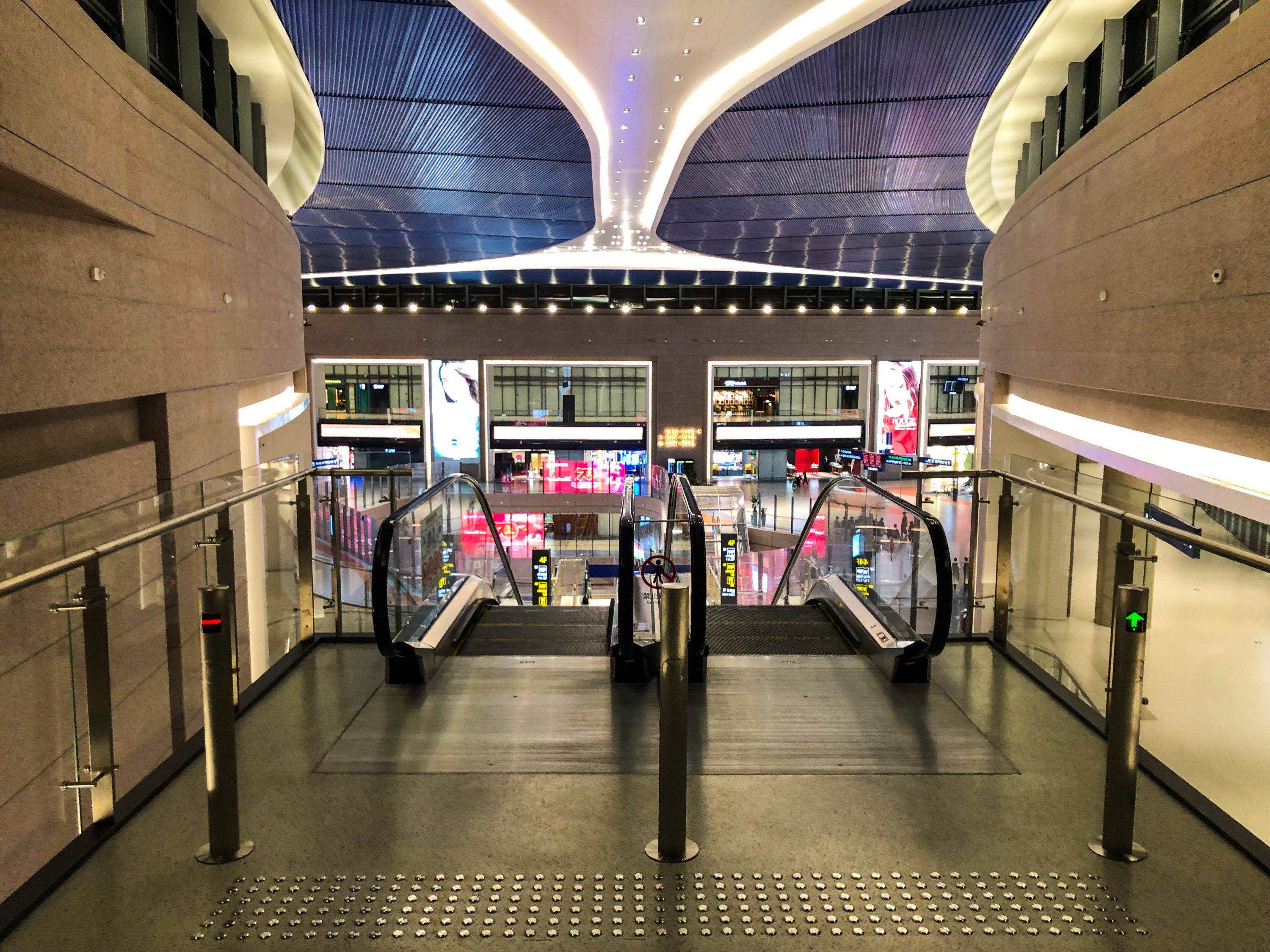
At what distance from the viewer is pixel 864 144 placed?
392 inches

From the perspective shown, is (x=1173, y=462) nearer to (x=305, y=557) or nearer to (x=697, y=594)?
(x=697, y=594)

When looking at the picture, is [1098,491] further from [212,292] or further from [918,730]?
[212,292]

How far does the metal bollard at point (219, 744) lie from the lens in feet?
8.76

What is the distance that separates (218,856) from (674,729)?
1.45m

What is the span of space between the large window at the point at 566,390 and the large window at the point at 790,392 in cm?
302

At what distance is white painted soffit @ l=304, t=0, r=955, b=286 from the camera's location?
6535 millimetres

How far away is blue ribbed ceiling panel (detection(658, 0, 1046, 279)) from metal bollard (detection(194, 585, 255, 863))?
20.8 feet

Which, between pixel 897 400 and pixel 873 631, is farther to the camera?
pixel 897 400

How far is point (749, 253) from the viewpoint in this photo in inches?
778

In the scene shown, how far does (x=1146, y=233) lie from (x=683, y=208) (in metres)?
8.99

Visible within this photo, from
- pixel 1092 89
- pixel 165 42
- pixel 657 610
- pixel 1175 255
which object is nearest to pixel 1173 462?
pixel 1175 255

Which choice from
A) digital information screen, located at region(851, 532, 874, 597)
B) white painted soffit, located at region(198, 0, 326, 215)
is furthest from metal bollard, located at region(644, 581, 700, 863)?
white painted soffit, located at region(198, 0, 326, 215)

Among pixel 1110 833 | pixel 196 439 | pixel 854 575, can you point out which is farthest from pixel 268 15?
pixel 1110 833

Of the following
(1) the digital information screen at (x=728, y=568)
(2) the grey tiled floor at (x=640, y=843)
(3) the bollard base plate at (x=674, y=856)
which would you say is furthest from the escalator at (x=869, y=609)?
(1) the digital information screen at (x=728, y=568)
